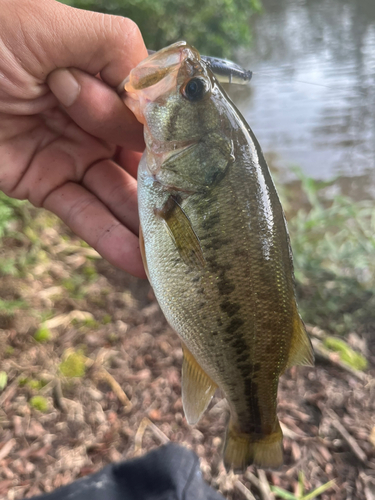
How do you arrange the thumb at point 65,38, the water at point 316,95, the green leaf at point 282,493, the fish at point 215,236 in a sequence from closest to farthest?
the fish at point 215,236 < the thumb at point 65,38 < the green leaf at point 282,493 < the water at point 316,95

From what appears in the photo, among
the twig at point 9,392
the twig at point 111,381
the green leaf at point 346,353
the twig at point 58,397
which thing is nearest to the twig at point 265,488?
the twig at point 111,381

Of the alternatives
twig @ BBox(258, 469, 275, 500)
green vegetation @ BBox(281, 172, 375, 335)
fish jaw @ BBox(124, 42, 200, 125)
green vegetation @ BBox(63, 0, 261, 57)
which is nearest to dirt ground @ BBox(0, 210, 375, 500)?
twig @ BBox(258, 469, 275, 500)

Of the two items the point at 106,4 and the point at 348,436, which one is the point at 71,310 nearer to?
the point at 348,436

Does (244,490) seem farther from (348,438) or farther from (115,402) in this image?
(115,402)

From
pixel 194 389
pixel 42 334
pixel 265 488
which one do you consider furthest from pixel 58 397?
pixel 265 488

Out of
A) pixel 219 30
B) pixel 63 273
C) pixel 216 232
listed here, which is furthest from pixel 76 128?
pixel 219 30

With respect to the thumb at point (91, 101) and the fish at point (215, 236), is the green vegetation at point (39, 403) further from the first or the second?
the thumb at point (91, 101)
